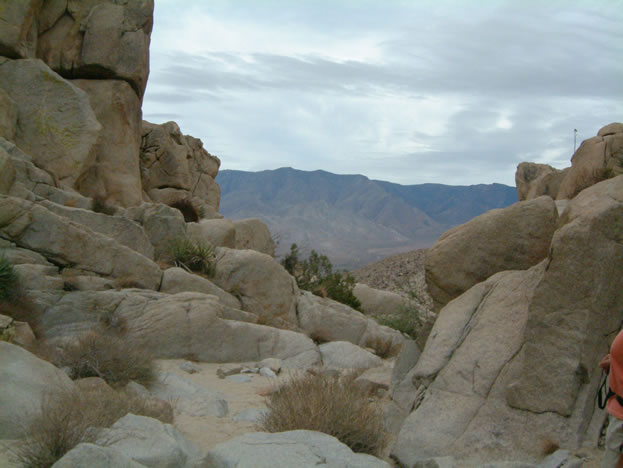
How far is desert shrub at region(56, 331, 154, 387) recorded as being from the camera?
9.48 metres

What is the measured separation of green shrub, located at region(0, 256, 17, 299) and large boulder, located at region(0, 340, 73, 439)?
4452mm

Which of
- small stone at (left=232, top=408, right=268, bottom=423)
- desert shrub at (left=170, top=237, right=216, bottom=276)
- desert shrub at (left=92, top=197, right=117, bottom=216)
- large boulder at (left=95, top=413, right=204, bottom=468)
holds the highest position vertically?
desert shrub at (left=92, top=197, right=117, bottom=216)

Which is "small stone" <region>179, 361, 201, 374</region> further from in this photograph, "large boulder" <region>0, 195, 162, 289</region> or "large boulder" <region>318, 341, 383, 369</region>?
"large boulder" <region>318, 341, 383, 369</region>

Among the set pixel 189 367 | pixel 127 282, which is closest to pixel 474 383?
pixel 189 367

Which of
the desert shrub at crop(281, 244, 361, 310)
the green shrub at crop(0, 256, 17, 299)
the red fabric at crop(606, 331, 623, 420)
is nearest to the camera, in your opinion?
the red fabric at crop(606, 331, 623, 420)

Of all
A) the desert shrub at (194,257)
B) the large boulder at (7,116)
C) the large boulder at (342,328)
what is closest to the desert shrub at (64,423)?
the desert shrub at (194,257)

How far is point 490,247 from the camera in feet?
28.5

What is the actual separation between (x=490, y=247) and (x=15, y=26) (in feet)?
58.0

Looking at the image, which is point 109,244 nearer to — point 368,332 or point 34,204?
point 34,204

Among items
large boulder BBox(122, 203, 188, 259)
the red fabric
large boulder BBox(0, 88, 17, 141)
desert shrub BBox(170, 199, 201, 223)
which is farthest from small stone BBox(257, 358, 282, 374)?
desert shrub BBox(170, 199, 201, 223)

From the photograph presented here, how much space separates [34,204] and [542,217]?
10.9 m

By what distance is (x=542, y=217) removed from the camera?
27.1 ft

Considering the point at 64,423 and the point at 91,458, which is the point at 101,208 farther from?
the point at 91,458

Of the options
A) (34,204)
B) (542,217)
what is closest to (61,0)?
(34,204)
